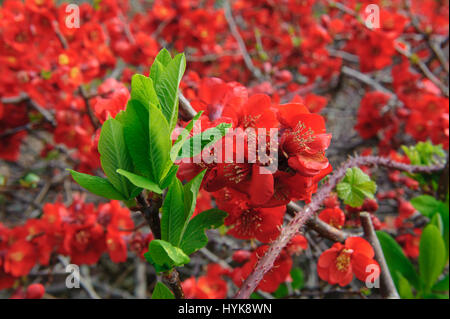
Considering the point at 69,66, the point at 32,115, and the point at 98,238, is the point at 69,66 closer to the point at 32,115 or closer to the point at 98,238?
the point at 32,115

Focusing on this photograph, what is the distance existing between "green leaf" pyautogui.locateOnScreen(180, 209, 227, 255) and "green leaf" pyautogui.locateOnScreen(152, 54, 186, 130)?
0.18 metres

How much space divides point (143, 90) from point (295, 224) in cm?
33

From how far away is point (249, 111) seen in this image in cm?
60

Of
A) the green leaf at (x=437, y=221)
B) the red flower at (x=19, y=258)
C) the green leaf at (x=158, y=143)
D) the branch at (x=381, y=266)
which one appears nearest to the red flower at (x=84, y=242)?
the red flower at (x=19, y=258)

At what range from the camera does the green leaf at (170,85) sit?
48 cm

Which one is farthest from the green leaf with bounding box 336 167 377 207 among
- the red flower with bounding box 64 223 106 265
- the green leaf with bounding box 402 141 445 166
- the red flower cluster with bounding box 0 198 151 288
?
the red flower with bounding box 64 223 106 265

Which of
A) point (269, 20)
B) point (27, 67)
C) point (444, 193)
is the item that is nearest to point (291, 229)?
point (444, 193)

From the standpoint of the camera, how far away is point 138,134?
484 millimetres

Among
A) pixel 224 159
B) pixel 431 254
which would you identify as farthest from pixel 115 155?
pixel 431 254

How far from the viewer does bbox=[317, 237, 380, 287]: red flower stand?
71 cm

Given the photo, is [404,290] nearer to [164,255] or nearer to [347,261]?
[347,261]

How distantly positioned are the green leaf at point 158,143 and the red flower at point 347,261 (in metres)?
0.46

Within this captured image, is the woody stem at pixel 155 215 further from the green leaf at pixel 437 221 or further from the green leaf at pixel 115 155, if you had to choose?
the green leaf at pixel 437 221
